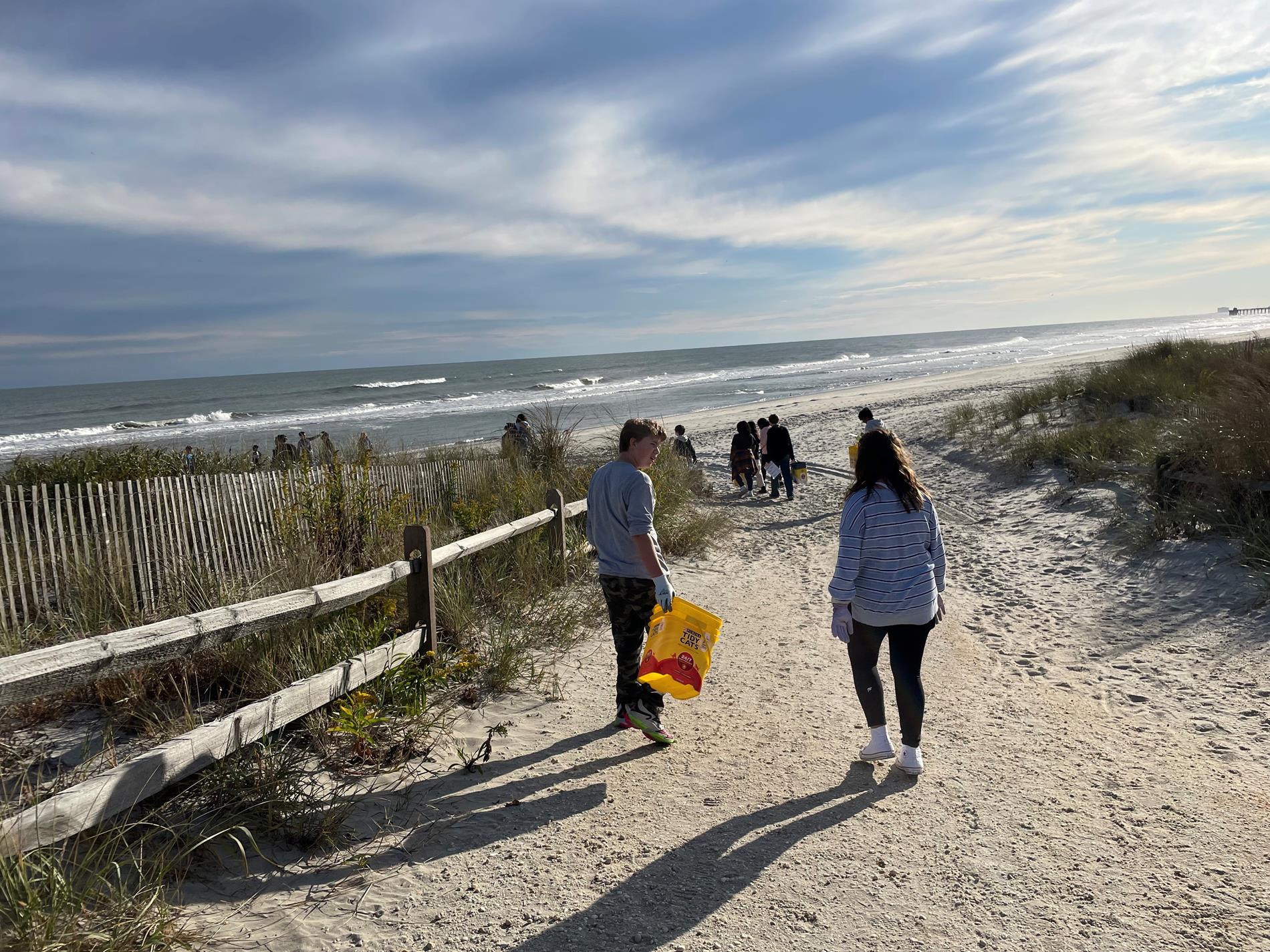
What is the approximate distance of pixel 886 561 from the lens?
3828mm

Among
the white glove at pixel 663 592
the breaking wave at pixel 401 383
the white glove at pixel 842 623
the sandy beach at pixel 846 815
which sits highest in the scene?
the breaking wave at pixel 401 383

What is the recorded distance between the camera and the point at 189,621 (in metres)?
3.28

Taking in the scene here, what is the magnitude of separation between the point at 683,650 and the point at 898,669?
1116 millimetres

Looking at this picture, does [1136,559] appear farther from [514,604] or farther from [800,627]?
[514,604]

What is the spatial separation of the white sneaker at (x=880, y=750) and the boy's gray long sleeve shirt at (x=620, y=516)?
144cm

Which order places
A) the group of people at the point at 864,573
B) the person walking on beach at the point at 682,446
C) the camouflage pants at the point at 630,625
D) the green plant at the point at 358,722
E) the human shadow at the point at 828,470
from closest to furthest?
the green plant at the point at 358,722, the group of people at the point at 864,573, the camouflage pants at the point at 630,625, the person walking on beach at the point at 682,446, the human shadow at the point at 828,470

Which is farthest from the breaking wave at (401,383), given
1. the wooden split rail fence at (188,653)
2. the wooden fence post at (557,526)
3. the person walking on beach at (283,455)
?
the wooden split rail fence at (188,653)

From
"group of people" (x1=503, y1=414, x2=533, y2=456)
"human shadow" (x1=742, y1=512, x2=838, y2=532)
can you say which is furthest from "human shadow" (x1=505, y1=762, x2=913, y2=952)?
"group of people" (x1=503, y1=414, x2=533, y2=456)

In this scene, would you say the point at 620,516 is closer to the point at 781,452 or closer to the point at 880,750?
the point at 880,750

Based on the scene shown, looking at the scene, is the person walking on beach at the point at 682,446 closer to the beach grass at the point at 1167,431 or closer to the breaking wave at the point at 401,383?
the beach grass at the point at 1167,431

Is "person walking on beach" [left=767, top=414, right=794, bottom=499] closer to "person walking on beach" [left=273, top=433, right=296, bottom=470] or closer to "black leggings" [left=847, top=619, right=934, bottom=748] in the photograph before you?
"person walking on beach" [left=273, top=433, right=296, bottom=470]

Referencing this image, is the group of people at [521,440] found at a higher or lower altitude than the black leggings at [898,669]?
higher

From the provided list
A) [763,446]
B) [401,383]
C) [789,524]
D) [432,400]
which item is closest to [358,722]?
[789,524]

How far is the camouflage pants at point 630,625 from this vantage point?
433 centimetres
